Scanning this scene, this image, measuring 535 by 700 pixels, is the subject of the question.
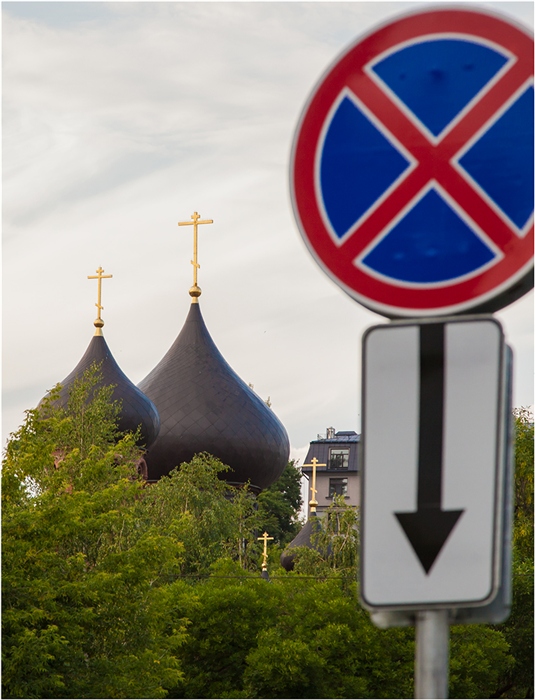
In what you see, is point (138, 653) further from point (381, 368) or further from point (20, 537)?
point (381, 368)

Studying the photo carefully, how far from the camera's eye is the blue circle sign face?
6.17 feet

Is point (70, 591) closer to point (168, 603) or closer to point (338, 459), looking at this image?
point (168, 603)

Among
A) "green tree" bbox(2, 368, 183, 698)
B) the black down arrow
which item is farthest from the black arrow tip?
"green tree" bbox(2, 368, 183, 698)

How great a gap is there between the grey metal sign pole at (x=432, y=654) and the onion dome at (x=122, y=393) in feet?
114

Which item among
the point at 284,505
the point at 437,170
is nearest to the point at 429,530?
the point at 437,170

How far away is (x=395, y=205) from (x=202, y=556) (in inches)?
1230

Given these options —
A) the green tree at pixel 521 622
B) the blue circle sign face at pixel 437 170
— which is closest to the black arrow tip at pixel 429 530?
the blue circle sign face at pixel 437 170

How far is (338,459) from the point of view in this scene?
7925 cm

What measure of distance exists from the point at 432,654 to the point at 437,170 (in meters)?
0.70

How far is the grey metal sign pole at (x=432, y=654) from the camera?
1734mm

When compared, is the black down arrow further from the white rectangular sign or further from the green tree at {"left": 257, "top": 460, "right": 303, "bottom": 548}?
the green tree at {"left": 257, "top": 460, "right": 303, "bottom": 548}

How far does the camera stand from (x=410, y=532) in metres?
1.83

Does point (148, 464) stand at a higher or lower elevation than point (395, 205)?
higher

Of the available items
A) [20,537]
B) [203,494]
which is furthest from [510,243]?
[203,494]
